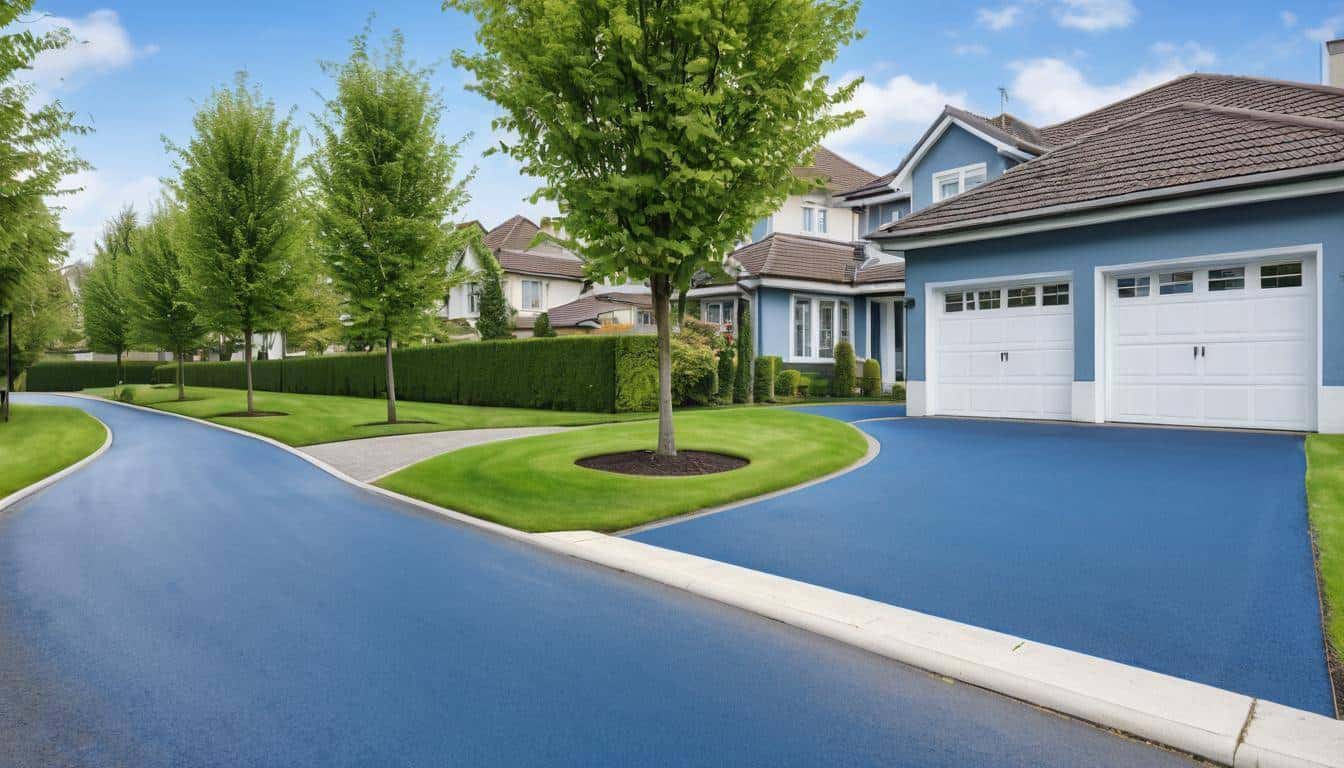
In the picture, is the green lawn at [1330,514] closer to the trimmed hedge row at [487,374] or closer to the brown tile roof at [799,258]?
the trimmed hedge row at [487,374]

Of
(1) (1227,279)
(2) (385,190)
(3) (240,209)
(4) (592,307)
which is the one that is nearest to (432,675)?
(1) (1227,279)

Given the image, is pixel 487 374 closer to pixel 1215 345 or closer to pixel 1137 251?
pixel 1137 251

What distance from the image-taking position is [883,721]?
377cm

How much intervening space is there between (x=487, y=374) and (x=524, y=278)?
659 inches

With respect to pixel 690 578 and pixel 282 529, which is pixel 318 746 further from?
→ pixel 282 529

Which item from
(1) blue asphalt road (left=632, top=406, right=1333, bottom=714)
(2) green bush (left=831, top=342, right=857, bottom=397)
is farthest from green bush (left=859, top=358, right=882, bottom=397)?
(1) blue asphalt road (left=632, top=406, right=1333, bottom=714)

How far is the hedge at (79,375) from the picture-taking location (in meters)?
56.7

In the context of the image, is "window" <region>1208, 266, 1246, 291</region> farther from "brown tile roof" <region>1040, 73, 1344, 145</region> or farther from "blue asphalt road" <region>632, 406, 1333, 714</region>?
"brown tile roof" <region>1040, 73, 1344, 145</region>


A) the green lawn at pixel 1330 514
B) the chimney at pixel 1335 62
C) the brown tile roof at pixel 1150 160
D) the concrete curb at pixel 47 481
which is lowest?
the concrete curb at pixel 47 481

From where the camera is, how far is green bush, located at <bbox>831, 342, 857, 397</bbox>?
26.3 m

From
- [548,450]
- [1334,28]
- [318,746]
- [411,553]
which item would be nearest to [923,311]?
[548,450]

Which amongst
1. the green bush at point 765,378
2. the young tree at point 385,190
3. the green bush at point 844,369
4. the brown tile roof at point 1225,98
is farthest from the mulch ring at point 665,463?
the green bush at point 844,369

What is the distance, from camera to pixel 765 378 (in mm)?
25281

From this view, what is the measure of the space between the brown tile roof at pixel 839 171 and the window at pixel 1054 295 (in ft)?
51.5
